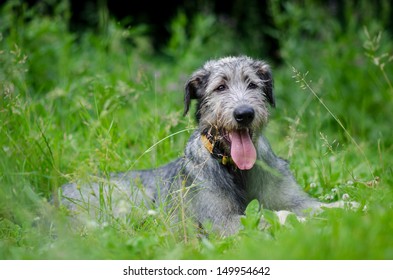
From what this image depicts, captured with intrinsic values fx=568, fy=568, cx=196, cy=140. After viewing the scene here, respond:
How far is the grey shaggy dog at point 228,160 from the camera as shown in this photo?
475cm

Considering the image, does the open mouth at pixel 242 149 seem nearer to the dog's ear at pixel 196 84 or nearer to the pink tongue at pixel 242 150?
the pink tongue at pixel 242 150

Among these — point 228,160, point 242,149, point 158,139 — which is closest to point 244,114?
point 242,149

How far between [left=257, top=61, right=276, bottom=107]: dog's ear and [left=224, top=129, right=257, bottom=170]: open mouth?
0.71 meters

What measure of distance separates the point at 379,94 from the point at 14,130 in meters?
5.92

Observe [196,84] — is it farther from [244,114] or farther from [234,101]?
[244,114]

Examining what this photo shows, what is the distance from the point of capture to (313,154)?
636cm

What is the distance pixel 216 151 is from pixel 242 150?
0.31m

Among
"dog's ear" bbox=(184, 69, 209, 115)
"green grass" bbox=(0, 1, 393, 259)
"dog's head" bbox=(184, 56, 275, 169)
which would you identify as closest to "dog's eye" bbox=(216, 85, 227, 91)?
"dog's head" bbox=(184, 56, 275, 169)

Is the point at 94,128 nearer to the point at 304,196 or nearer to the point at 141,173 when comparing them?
the point at 141,173

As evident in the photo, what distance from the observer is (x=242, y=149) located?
188 inches

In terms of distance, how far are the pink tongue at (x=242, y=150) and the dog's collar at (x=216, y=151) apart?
0.18m

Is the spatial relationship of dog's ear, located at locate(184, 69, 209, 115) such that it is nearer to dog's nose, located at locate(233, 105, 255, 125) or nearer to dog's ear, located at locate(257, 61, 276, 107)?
dog's ear, located at locate(257, 61, 276, 107)

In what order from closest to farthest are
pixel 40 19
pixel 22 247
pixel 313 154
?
pixel 22 247
pixel 313 154
pixel 40 19

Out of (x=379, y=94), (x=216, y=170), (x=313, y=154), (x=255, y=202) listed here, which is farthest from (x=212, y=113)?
(x=379, y=94)
